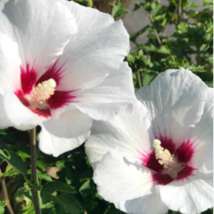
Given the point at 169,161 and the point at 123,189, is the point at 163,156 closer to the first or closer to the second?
the point at 169,161

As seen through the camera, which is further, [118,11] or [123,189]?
[118,11]

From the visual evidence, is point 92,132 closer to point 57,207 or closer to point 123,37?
point 123,37

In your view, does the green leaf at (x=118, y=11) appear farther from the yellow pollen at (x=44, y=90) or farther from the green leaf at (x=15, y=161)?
the green leaf at (x=15, y=161)

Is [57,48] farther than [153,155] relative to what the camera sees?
No

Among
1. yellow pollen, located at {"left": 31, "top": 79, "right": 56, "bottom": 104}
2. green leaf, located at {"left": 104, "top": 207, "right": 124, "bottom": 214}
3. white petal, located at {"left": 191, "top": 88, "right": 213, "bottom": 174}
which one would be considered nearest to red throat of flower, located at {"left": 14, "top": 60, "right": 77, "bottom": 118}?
yellow pollen, located at {"left": 31, "top": 79, "right": 56, "bottom": 104}

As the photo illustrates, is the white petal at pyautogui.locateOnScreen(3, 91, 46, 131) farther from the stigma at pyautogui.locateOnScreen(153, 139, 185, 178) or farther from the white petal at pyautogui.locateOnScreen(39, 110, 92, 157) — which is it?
the stigma at pyautogui.locateOnScreen(153, 139, 185, 178)

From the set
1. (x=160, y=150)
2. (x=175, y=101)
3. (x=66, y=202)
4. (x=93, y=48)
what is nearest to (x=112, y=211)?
(x=66, y=202)

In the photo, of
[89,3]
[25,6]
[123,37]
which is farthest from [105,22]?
[89,3]
